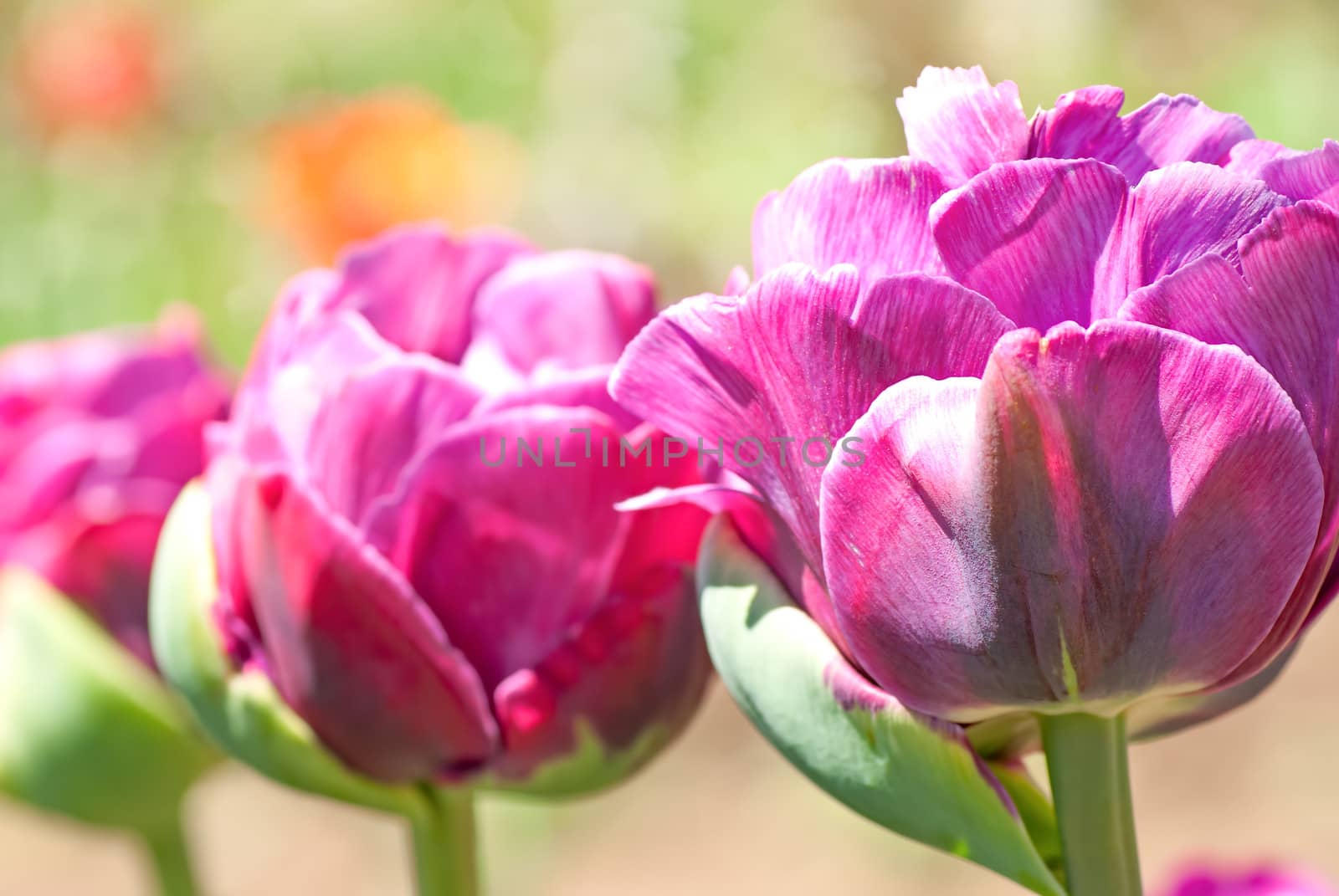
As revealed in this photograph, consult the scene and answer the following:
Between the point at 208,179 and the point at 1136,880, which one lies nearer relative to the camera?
the point at 1136,880

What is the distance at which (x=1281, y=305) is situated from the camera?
244 mm

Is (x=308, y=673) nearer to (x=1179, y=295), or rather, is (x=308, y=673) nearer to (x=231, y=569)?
(x=231, y=569)

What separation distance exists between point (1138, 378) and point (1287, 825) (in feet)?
4.00

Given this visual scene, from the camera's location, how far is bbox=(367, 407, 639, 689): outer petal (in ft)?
1.07

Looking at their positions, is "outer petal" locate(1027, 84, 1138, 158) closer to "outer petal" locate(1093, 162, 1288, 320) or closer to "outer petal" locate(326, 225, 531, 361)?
"outer petal" locate(1093, 162, 1288, 320)

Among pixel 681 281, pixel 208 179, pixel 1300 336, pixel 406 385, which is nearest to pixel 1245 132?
pixel 1300 336

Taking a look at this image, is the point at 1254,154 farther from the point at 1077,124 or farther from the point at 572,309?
the point at 572,309

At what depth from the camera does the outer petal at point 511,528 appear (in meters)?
0.32

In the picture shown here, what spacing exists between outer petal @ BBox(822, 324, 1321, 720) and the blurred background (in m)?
0.65

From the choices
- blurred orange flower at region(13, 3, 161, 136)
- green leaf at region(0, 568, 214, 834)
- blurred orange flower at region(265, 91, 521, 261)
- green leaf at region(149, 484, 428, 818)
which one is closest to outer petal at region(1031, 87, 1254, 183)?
green leaf at region(149, 484, 428, 818)

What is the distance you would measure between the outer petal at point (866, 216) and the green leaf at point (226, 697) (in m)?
0.16

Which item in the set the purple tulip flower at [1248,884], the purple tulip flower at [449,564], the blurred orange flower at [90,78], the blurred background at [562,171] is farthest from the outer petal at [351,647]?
the blurred orange flower at [90,78]

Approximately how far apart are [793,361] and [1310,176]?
89 millimetres

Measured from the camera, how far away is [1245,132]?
0.91 ft
